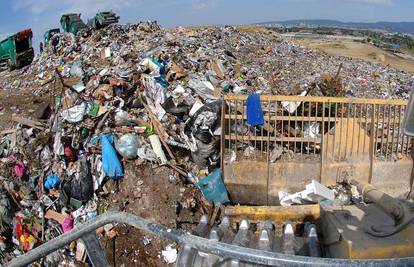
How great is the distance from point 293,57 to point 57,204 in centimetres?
977

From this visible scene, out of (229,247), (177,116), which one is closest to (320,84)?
(177,116)

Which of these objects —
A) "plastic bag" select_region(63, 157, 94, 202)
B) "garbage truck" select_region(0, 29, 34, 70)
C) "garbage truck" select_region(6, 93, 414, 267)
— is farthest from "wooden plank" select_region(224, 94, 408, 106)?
"garbage truck" select_region(0, 29, 34, 70)

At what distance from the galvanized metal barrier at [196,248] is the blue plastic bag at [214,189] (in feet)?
14.6

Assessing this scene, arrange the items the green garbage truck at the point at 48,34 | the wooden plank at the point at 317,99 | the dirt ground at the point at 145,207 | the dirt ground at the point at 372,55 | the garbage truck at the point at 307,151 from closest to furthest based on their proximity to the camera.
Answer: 1. the dirt ground at the point at 145,207
2. the wooden plank at the point at 317,99
3. the garbage truck at the point at 307,151
4. the green garbage truck at the point at 48,34
5. the dirt ground at the point at 372,55

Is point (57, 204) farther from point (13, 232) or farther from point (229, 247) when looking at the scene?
point (229, 247)

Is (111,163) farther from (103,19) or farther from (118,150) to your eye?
(103,19)

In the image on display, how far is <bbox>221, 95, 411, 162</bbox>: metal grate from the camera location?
6.22 meters

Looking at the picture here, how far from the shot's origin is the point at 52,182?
6.75 metres

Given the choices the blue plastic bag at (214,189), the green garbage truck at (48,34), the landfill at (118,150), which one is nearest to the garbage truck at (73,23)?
the green garbage truck at (48,34)

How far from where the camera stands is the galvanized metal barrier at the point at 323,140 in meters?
6.20

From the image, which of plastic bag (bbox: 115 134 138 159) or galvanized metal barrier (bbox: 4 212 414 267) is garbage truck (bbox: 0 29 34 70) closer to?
plastic bag (bbox: 115 134 138 159)

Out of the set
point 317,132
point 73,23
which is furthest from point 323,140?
point 73,23

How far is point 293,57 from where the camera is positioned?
46.2 ft

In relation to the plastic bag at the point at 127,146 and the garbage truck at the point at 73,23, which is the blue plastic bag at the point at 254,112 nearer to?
the plastic bag at the point at 127,146
